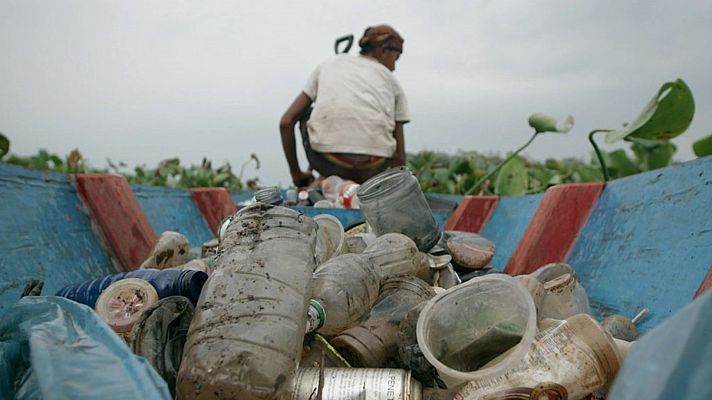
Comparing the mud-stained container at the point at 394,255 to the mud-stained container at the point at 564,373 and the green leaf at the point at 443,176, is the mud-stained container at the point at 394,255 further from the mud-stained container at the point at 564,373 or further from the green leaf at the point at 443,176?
the green leaf at the point at 443,176

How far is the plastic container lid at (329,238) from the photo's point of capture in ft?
6.47

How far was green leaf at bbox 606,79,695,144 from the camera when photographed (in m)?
2.46

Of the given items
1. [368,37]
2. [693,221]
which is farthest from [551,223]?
[368,37]

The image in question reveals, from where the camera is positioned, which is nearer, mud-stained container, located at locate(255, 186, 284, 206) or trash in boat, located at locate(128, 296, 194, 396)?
trash in boat, located at locate(128, 296, 194, 396)

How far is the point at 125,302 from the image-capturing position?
1.30 m

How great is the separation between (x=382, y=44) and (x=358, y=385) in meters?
3.63

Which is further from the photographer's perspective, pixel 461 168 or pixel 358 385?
pixel 461 168

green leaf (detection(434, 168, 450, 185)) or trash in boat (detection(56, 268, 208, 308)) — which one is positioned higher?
trash in boat (detection(56, 268, 208, 308))

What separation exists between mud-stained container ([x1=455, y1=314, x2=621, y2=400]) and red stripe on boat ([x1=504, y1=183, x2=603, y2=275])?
1.55m

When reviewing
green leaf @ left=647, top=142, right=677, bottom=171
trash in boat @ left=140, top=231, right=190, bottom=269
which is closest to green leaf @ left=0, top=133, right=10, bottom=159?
trash in boat @ left=140, top=231, right=190, bottom=269

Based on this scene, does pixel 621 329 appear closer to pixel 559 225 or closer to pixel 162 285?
pixel 559 225

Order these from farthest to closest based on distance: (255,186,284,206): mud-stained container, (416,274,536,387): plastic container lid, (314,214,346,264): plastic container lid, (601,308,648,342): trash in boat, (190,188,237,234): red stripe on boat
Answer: (190,188,237,234): red stripe on boat < (255,186,284,206): mud-stained container < (314,214,346,264): plastic container lid < (601,308,648,342): trash in boat < (416,274,536,387): plastic container lid

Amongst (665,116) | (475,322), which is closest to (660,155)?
(665,116)

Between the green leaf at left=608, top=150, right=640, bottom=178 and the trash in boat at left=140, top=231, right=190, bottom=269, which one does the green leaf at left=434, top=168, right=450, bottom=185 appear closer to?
the green leaf at left=608, top=150, right=640, bottom=178
